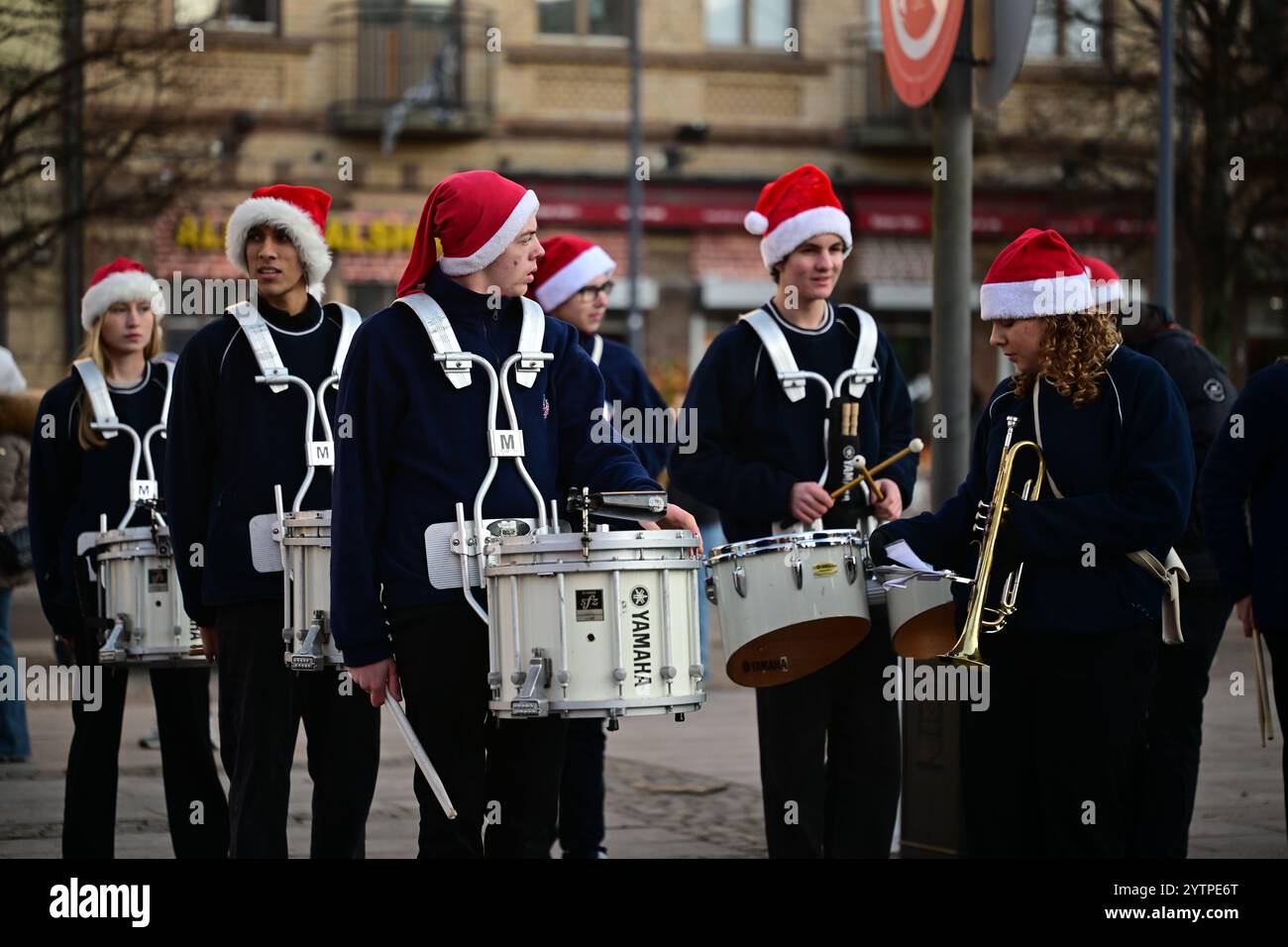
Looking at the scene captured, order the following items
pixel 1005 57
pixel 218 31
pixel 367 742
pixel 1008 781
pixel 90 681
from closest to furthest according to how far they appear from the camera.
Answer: pixel 1008 781 < pixel 367 742 < pixel 90 681 < pixel 1005 57 < pixel 218 31

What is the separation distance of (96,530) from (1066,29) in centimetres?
2738

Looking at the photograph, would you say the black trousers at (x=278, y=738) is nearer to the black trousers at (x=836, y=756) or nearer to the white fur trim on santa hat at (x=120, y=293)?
Result: the black trousers at (x=836, y=756)

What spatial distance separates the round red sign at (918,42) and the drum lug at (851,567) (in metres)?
2.57

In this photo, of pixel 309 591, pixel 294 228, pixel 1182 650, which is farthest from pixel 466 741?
Answer: pixel 1182 650

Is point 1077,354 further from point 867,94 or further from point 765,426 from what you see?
point 867,94

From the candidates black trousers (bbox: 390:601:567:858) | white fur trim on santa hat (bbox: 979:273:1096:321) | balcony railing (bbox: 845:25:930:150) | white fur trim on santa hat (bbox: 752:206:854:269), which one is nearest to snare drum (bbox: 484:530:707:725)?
black trousers (bbox: 390:601:567:858)

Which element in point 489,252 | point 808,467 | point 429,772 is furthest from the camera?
point 808,467

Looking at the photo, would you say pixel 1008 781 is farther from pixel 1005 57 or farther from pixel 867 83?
pixel 867 83

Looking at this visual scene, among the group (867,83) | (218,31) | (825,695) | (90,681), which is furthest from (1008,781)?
(867,83)

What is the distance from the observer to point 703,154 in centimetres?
3422

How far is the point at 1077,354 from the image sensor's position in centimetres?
618

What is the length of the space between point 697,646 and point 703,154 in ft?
96.1
